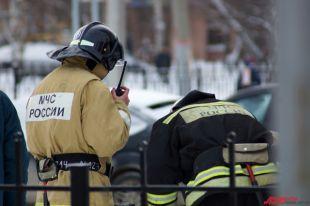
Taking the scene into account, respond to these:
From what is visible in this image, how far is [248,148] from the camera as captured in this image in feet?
12.6

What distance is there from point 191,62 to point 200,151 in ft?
87.0

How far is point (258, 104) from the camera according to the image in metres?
A: 8.77

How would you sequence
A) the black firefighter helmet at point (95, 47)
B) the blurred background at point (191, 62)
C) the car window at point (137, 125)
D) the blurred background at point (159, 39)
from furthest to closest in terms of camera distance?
1. the blurred background at point (159, 39)
2. the car window at point (137, 125)
3. the black firefighter helmet at point (95, 47)
4. the blurred background at point (191, 62)

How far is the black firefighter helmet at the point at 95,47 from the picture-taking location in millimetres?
4176

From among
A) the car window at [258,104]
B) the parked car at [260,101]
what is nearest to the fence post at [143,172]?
the parked car at [260,101]

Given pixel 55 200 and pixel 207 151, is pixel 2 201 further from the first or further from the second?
pixel 207 151

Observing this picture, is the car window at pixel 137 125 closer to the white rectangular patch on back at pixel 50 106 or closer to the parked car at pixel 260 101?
the parked car at pixel 260 101

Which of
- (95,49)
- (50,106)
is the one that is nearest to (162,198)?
(50,106)

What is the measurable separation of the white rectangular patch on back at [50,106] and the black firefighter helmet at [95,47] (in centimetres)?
22

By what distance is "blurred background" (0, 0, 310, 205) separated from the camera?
1.86 m

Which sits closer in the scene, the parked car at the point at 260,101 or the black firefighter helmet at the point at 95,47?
the black firefighter helmet at the point at 95,47

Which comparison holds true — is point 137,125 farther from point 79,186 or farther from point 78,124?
point 79,186

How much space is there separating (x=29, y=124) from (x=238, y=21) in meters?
25.5

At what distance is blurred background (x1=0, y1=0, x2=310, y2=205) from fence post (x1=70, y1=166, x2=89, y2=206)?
0.84m
